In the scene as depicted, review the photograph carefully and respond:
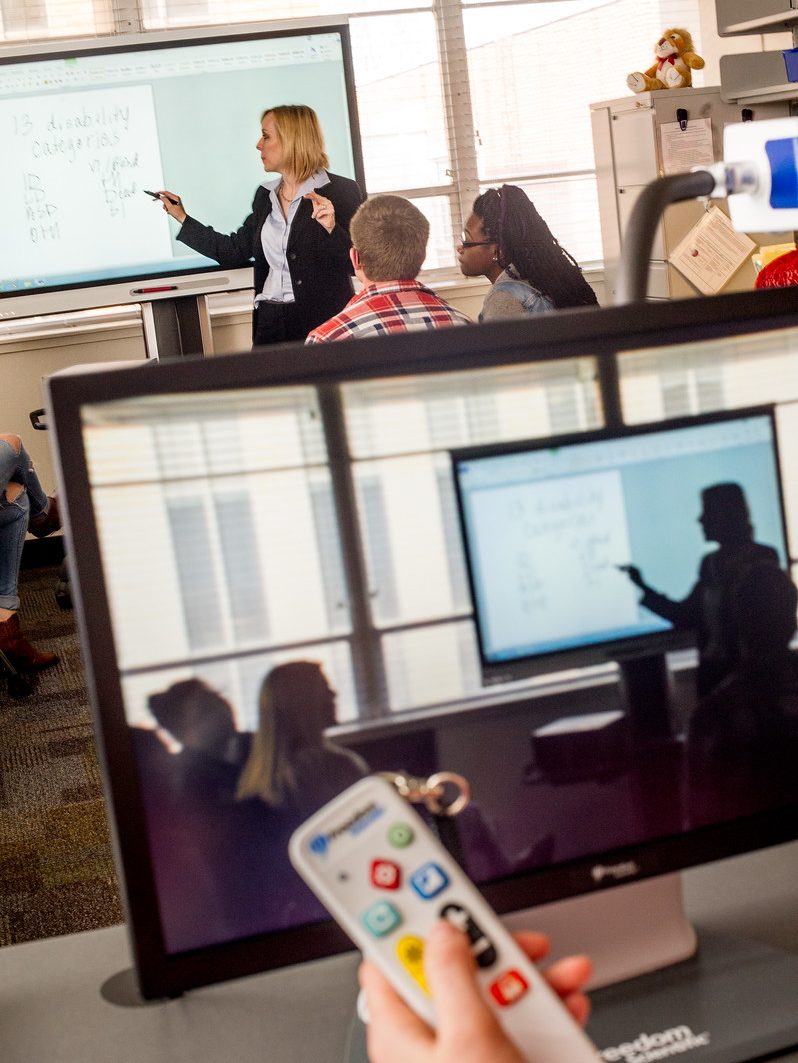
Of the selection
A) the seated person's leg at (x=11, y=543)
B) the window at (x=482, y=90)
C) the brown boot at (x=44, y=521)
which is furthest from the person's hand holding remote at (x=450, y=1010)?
the window at (x=482, y=90)

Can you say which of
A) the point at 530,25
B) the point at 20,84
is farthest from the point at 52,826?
the point at 530,25

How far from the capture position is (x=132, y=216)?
4.11 m

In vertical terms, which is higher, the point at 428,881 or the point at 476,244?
the point at 476,244

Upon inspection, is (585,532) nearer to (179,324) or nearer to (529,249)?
(529,249)

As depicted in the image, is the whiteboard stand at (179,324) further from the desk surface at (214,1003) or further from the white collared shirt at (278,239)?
the desk surface at (214,1003)

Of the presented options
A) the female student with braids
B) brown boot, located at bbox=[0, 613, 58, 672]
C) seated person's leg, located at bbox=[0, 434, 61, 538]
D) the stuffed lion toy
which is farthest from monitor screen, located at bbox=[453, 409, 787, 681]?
the stuffed lion toy

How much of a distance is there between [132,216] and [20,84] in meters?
0.54

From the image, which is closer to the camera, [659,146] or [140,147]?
[140,147]

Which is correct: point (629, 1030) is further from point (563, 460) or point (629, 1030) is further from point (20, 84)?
point (20, 84)

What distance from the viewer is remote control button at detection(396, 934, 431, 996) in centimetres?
53

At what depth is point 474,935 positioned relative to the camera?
532mm

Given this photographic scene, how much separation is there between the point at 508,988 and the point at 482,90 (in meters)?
5.17

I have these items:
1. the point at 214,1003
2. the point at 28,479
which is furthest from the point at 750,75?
the point at 214,1003

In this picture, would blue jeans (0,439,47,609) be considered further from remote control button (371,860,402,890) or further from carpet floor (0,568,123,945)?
remote control button (371,860,402,890)
